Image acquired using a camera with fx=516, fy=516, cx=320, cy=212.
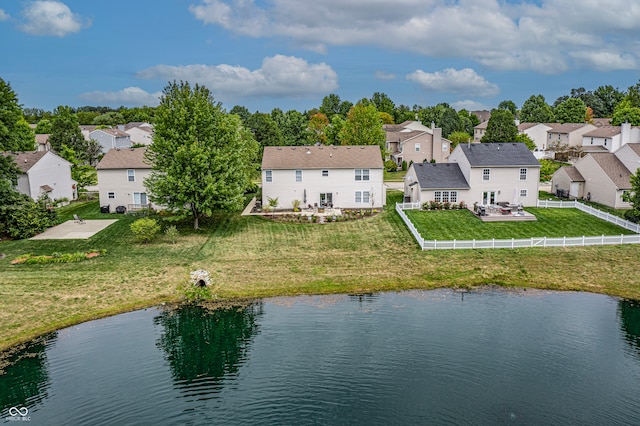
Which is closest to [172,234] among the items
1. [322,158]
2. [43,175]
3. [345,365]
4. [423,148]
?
[322,158]

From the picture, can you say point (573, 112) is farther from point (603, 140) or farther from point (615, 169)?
point (615, 169)

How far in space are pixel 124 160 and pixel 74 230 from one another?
9.85 m

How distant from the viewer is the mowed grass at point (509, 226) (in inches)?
1523

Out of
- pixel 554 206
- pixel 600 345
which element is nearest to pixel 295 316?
pixel 600 345

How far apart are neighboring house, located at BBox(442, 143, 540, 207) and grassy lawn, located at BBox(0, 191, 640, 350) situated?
36.0ft

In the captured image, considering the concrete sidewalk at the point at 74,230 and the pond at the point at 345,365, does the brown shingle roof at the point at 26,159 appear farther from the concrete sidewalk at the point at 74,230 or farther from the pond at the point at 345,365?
the pond at the point at 345,365

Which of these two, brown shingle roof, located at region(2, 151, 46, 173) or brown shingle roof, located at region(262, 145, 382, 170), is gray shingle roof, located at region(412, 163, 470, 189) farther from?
brown shingle roof, located at region(2, 151, 46, 173)

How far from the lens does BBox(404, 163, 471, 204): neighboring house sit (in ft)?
154

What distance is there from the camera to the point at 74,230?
4175 centimetres

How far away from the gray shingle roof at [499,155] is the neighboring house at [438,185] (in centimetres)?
192

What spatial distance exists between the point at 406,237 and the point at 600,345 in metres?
17.3

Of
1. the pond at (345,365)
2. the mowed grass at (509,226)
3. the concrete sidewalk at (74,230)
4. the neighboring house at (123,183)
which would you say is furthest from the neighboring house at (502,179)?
the concrete sidewalk at (74,230)

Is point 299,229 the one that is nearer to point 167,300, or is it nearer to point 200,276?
point 200,276

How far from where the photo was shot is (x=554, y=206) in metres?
46.8
